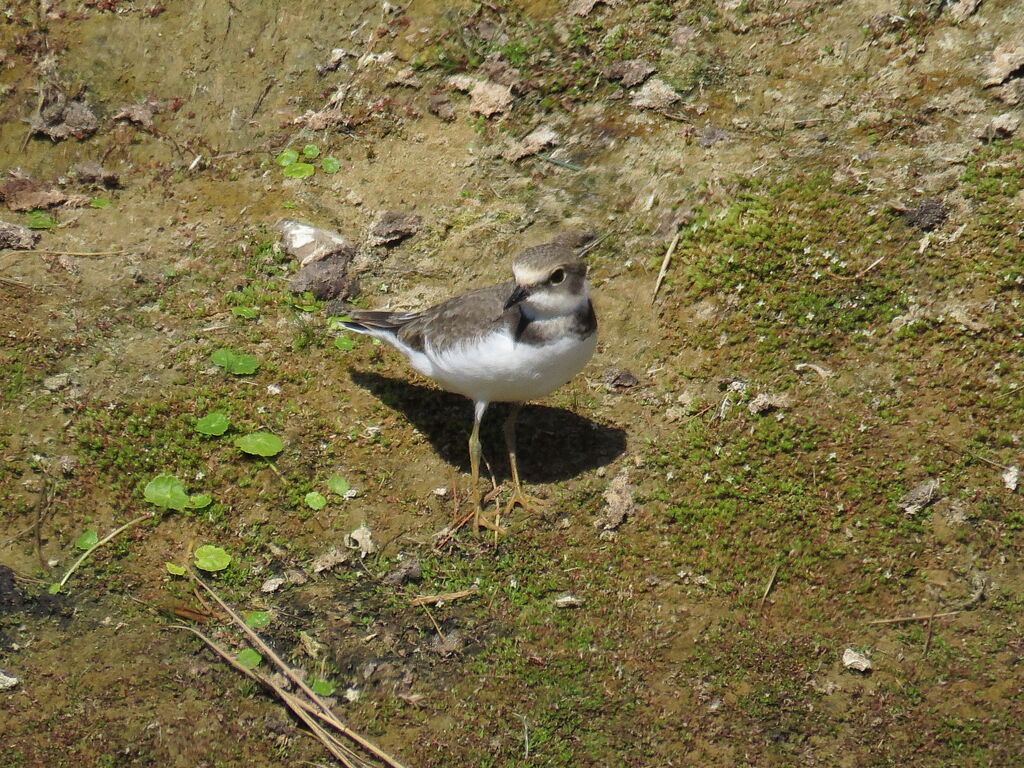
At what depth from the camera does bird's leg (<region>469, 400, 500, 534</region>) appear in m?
6.70

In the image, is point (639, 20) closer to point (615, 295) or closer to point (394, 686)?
point (615, 295)

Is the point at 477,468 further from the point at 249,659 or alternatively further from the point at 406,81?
the point at 406,81

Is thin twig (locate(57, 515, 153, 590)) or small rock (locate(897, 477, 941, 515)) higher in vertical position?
thin twig (locate(57, 515, 153, 590))

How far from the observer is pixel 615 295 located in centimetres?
789

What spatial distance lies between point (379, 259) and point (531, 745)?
474 cm

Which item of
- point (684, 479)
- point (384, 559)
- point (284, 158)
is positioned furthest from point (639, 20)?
point (384, 559)

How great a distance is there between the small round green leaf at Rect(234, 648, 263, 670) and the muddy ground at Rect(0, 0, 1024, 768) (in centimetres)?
19

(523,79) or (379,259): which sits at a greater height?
(523,79)

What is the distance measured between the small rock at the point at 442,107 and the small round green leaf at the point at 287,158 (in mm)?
1513

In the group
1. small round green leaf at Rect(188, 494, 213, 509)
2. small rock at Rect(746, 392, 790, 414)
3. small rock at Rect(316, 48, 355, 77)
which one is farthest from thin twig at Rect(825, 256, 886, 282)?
small rock at Rect(316, 48, 355, 77)

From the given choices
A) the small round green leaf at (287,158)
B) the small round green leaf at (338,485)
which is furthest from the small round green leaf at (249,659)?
the small round green leaf at (287,158)

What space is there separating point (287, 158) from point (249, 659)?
532cm

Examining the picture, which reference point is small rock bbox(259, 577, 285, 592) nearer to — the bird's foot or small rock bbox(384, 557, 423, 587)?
small rock bbox(384, 557, 423, 587)

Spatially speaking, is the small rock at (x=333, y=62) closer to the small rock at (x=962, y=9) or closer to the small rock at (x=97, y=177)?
the small rock at (x=97, y=177)
